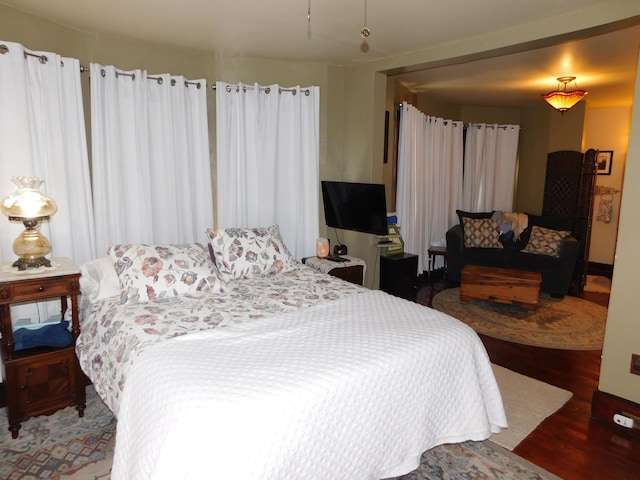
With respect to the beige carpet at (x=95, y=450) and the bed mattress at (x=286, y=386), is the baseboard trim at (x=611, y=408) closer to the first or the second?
the beige carpet at (x=95, y=450)

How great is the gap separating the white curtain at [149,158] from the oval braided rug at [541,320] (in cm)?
271

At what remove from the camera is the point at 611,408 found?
2.52 m

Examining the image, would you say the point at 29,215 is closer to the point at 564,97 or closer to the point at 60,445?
the point at 60,445

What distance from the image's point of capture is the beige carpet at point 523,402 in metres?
2.41

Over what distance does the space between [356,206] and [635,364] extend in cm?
228

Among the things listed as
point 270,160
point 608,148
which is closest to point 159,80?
point 270,160

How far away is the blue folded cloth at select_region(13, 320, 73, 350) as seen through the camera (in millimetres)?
2451

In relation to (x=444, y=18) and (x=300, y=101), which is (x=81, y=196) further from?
(x=444, y=18)

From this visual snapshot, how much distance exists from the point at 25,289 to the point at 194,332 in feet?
3.52

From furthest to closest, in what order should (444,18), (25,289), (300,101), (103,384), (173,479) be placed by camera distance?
(300,101)
(444,18)
(25,289)
(103,384)
(173,479)

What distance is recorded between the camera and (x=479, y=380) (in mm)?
2176

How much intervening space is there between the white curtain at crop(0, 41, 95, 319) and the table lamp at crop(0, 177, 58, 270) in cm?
28

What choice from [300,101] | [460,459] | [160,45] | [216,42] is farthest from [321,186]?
[460,459]

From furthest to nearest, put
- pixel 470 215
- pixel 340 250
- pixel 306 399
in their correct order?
pixel 470 215 → pixel 340 250 → pixel 306 399
